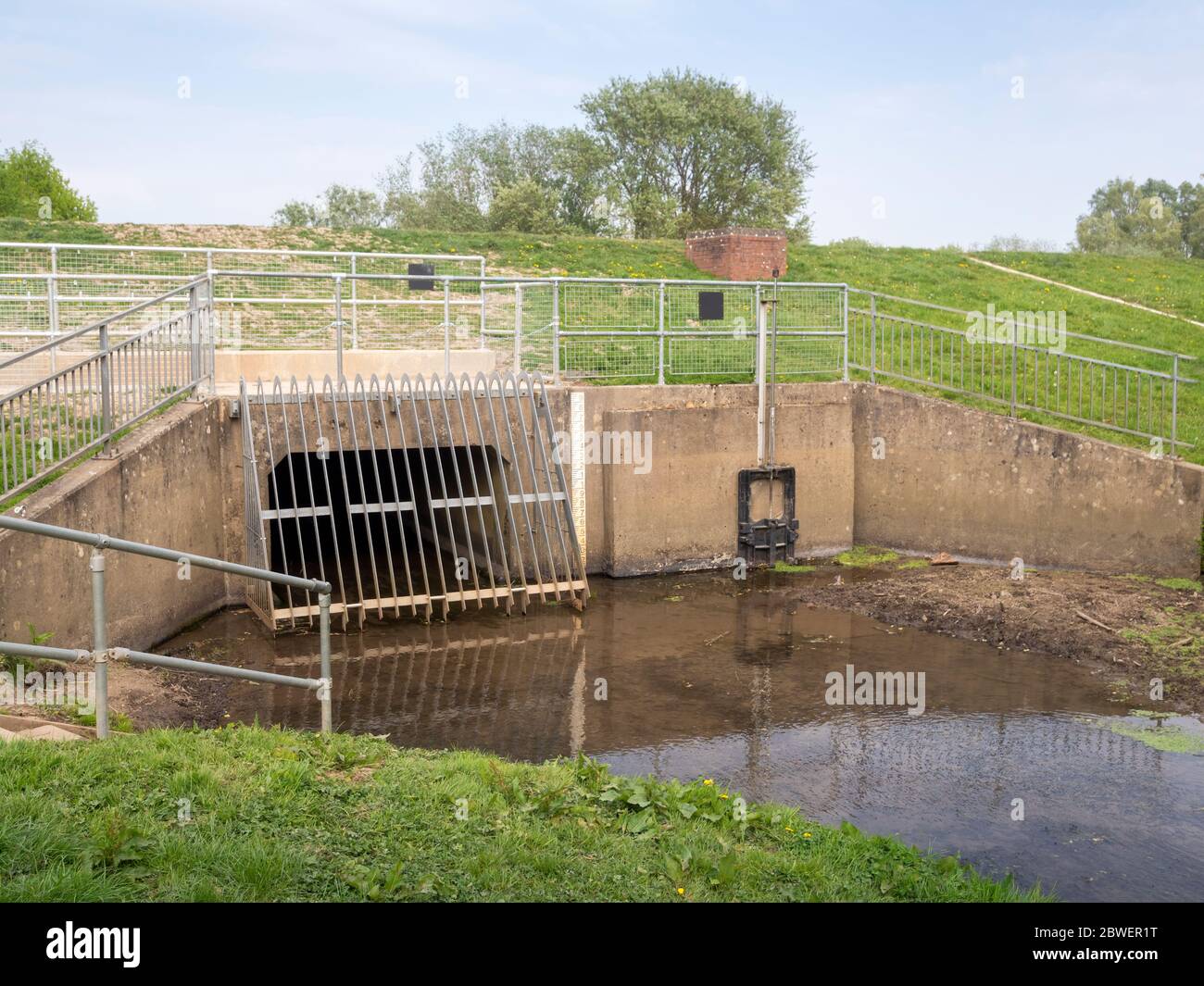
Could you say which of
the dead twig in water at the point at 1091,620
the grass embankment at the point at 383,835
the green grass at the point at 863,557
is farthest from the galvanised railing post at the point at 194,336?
the dead twig in water at the point at 1091,620

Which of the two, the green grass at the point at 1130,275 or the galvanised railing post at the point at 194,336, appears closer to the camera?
the galvanised railing post at the point at 194,336

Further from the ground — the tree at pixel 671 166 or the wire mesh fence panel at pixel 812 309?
the tree at pixel 671 166

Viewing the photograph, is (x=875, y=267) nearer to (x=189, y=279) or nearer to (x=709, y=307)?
(x=709, y=307)

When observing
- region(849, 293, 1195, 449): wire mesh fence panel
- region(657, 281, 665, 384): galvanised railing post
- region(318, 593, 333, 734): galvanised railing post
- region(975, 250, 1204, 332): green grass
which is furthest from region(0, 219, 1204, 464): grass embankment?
region(318, 593, 333, 734): galvanised railing post

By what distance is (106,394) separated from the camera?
390 inches

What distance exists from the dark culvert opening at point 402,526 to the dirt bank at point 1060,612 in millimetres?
3872

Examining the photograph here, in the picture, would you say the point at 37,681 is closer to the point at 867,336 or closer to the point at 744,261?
the point at 867,336

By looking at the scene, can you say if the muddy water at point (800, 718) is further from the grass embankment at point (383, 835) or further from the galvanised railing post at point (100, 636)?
the galvanised railing post at point (100, 636)

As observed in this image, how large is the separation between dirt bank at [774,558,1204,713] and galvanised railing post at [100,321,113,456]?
24.4 feet

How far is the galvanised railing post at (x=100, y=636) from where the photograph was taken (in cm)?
556

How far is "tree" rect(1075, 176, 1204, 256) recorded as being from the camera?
5909 cm

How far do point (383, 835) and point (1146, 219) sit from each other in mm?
72422

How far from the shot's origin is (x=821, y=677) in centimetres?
995

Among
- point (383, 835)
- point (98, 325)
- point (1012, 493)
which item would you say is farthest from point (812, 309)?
point (383, 835)
